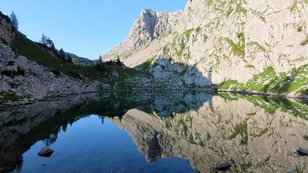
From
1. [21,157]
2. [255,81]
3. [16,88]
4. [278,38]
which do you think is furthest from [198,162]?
[278,38]

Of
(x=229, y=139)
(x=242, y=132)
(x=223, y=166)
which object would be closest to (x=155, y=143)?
(x=229, y=139)

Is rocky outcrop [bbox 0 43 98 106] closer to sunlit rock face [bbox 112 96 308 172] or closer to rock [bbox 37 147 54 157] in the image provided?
sunlit rock face [bbox 112 96 308 172]

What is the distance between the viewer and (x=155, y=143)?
4556 centimetres

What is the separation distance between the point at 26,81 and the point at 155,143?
3119 inches

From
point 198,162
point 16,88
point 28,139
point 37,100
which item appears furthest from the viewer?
point 37,100

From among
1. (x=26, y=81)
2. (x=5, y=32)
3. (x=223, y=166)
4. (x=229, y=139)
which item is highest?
(x=5, y=32)

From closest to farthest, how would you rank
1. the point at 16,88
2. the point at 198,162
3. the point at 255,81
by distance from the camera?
1. the point at 198,162
2. the point at 16,88
3. the point at 255,81

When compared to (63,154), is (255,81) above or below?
above

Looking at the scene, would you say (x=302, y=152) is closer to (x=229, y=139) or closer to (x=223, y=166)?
(x=223, y=166)

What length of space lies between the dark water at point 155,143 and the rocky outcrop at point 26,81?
1077 inches

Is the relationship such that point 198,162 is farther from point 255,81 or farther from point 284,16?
point 284,16

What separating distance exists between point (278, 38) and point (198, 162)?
184 m

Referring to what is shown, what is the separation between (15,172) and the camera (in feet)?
95.0

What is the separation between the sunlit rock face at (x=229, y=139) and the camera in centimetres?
3238
